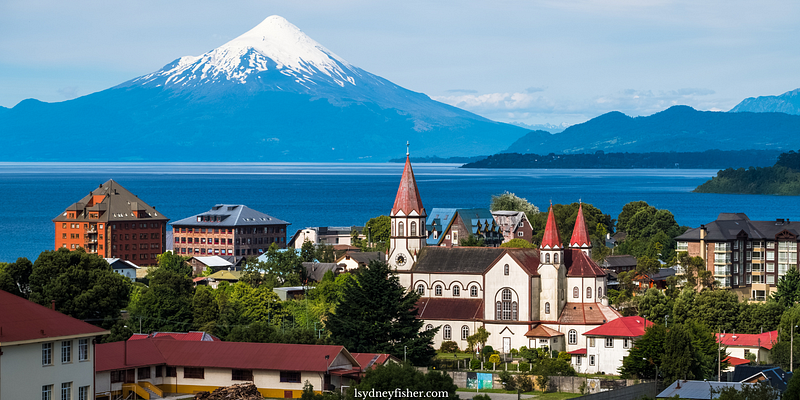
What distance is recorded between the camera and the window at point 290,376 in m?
53.9

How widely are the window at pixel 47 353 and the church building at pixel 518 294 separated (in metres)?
39.6

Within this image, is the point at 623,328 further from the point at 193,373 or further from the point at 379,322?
the point at 193,373

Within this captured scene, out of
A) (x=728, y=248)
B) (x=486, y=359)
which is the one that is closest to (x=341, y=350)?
(x=486, y=359)

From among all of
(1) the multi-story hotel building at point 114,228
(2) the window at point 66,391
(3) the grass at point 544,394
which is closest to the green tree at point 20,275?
(3) the grass at point 544,394

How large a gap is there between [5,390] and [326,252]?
85.4 meters

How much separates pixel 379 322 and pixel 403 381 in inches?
874

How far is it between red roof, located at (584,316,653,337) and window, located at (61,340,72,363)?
129ft

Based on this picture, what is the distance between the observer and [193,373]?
5497 centimetres

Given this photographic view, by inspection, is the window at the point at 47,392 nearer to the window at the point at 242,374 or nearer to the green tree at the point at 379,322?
the window at the point at 242,374

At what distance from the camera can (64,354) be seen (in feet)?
137

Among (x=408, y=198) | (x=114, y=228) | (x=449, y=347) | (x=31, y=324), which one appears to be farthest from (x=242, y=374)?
(x=114, y=228)

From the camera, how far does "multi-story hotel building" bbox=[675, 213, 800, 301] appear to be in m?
108

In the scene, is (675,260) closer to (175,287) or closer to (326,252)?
(326,252)

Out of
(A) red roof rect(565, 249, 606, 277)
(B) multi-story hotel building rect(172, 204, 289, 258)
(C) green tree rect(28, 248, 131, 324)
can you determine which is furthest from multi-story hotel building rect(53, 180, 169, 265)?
(A) red roof rect(565, 249, 606, 277)
